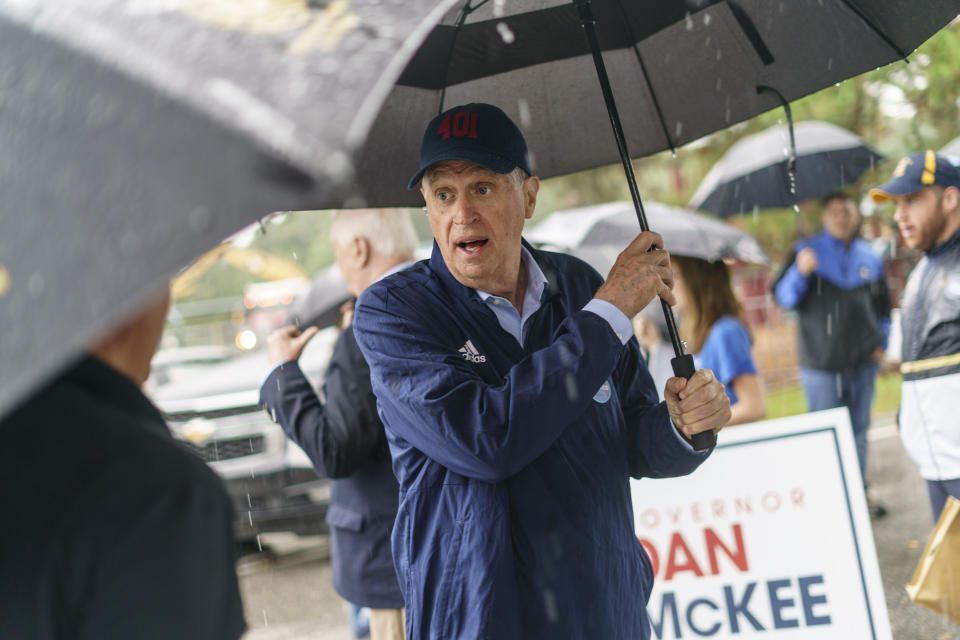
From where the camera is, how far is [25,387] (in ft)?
2.97

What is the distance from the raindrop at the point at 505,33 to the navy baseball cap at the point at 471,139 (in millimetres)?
521

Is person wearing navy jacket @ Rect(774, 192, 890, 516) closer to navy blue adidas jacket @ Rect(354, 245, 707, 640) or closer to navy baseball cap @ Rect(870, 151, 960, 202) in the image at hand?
navy baseball cap @ Rect(870, 151, 960, 202)

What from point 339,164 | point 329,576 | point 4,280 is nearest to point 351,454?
point 4,280

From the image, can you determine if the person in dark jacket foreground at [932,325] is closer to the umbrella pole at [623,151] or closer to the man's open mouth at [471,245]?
the umbrella pole at [623,151]

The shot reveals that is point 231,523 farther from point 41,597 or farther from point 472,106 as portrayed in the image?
point 472,106

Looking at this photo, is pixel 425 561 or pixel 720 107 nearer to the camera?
pixel 425 561

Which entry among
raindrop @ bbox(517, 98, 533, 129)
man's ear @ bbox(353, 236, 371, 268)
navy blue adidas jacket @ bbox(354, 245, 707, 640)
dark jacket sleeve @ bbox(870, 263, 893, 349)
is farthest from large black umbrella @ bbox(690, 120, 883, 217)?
navy blue adidas jacket @ bbox(354, 245, 707, 640)

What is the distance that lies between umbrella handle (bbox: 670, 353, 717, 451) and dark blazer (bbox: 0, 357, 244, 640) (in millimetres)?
1649

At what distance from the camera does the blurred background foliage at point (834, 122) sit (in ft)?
37.1

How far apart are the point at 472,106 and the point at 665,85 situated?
946mm

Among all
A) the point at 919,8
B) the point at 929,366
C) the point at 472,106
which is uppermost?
the point at 919,8

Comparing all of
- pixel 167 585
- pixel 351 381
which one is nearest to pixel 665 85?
pixel 351 381

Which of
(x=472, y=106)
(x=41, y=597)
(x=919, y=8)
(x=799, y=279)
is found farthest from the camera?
(x=799, y=279)

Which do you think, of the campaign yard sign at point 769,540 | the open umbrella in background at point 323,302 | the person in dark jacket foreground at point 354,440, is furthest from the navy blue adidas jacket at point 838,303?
the person in dark jacket foreground at point 354,440
